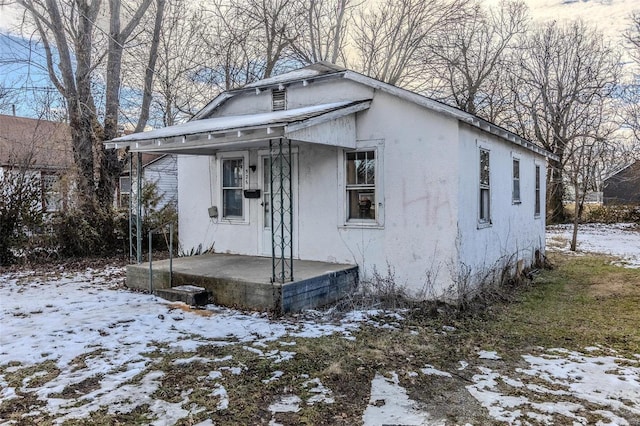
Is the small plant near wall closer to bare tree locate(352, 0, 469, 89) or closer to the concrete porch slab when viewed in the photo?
the concrete porch slab

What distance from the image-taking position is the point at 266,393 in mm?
4000

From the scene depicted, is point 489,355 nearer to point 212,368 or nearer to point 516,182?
point 212,368

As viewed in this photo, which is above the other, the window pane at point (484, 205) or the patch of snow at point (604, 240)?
the window pane at point (484, 205)

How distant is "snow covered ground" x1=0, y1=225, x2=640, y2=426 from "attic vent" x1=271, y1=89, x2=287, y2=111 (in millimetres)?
4301

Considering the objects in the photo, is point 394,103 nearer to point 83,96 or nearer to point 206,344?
point 206,344

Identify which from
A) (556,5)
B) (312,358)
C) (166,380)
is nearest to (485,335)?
(312,358)

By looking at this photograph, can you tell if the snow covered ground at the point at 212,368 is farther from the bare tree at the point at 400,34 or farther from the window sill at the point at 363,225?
the bare tree at the point at 400,34

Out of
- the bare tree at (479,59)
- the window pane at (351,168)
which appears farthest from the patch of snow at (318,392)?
the bare tree at (479,59)

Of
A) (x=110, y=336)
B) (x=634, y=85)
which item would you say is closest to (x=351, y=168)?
(x=110, y=336)

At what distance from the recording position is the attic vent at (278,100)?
916cm

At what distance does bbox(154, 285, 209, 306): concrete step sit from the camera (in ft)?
23.1

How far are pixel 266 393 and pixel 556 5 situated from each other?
22.8 m

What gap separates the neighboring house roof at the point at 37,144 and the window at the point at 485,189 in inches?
415

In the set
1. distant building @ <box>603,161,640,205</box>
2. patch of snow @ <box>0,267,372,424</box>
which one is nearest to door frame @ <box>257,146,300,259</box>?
patch of snow @ <box>0,267,372,424</box>
